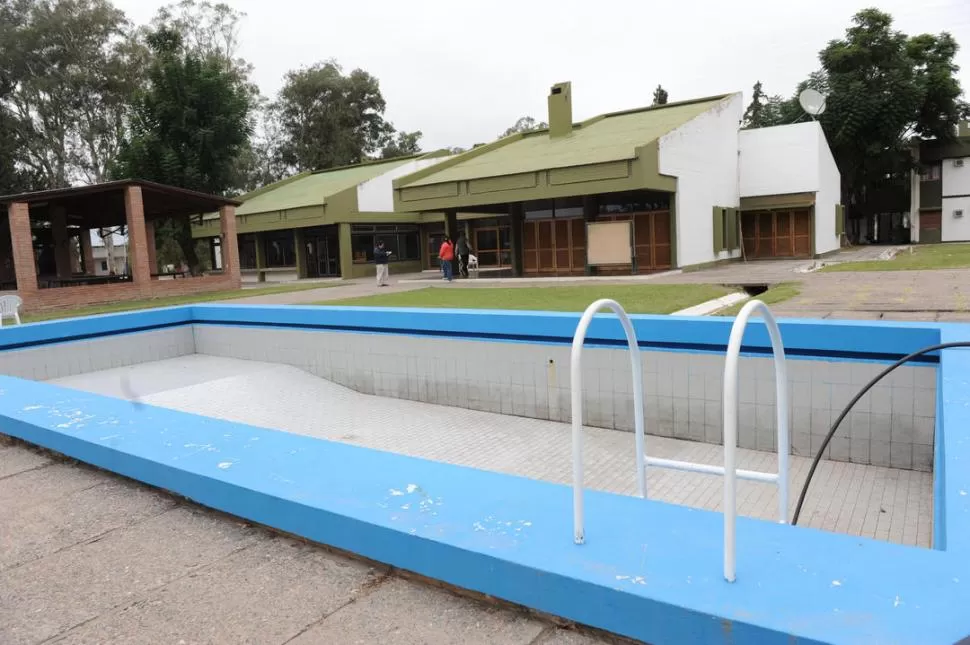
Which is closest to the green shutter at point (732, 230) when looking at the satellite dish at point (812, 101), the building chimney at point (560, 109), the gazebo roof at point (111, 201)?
the satellite dish at point (812, 101)

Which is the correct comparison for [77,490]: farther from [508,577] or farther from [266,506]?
[508,577]

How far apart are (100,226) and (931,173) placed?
4555 centimetres

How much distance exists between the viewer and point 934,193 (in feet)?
139

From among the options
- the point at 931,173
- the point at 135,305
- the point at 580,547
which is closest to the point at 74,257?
the point at 135,305

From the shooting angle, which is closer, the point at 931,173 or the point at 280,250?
the point at 280,250

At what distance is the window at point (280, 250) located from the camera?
3734 centimetres

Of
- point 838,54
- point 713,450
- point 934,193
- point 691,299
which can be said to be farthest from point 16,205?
point 934,193

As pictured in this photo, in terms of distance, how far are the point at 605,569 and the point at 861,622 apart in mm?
816

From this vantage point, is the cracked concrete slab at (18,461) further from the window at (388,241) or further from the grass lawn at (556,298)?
the window at (388,241)

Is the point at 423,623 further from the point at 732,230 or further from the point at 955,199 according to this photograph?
the point at 955,199

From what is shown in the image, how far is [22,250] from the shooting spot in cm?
2066

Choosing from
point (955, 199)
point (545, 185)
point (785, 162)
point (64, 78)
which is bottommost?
point (955, 199)

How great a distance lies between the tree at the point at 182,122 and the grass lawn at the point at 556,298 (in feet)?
60.1

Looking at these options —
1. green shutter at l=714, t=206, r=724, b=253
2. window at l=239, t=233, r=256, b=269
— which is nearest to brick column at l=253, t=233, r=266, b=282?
window at l=239, t=233, r=256, b=269
